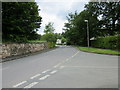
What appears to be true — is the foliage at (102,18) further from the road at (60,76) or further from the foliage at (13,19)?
the road at (60,76)

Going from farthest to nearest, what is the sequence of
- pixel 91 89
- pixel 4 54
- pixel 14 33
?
pixel 14 33, pixel 4 54, pixel 91 89

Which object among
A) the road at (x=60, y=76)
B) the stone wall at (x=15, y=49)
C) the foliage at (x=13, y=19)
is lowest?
the road at (x=60, y=76)

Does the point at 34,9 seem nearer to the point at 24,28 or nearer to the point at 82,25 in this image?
the point at 24,28

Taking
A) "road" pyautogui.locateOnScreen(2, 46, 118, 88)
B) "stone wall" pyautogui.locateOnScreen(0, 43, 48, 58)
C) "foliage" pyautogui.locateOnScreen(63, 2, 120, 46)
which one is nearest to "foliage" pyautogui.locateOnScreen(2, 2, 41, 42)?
"stone wall" pyautogui.locateOnScreen(0, 43, 48, 58)

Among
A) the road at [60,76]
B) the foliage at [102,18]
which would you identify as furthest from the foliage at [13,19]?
the foliage at [102,18]

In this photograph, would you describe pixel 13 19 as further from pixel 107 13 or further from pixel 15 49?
pixel 107 13

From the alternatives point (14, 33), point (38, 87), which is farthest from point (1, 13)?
point (38, 87)

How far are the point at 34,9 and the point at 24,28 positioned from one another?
245 inches

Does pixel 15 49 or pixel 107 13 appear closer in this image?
pixel 15 49

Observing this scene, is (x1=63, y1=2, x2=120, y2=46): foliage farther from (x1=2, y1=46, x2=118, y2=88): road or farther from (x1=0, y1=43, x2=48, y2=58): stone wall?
(x1=2, y1=46, x2=118, y2=88): road

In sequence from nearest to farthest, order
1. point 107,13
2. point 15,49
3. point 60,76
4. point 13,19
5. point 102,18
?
1. point 60,76
2. point 15,49
3. point 13,19
4. point 107,13
5. point 102,18

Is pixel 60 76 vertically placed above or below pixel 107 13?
below

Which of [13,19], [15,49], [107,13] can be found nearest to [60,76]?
[15,49]

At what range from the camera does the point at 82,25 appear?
1665 inches
